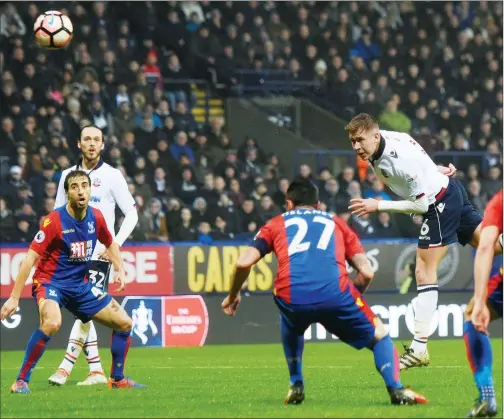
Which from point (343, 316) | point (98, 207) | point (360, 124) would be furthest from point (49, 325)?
point (360, 124)

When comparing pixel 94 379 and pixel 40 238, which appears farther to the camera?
pixel 94 379

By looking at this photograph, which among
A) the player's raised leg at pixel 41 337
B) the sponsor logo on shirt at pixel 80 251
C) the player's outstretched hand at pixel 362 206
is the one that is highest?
the player's outstretched hand at pixel 362 206

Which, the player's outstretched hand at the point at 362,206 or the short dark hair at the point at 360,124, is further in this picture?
the short dark hair at the point at 360,124

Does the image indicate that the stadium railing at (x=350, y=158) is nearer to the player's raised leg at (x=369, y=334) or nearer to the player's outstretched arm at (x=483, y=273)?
the player's raised leg at (x=369, y=334)

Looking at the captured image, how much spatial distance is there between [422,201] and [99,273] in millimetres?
2858

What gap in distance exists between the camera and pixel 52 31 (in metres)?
13.5

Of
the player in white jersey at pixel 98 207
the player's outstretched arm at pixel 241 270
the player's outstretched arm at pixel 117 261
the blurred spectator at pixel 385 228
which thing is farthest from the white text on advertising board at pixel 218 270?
the player's outstretched arm at pixel 241 270

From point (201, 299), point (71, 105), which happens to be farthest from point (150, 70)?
point (201, 299)

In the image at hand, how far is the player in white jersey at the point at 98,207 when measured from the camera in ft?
32.2

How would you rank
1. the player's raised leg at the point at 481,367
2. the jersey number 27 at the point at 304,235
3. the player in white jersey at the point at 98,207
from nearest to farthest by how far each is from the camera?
the player's raised leg at the point at 481,367
the jersey number 27 at the point at 304,235
the player in white jersey at the point at 98,207

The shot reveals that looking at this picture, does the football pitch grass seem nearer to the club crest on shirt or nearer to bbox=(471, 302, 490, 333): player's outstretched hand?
bbox=(471, 302, 490, 333): player's outstretched hand

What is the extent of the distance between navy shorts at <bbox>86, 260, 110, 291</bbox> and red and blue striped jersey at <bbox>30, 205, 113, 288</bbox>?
0.85m

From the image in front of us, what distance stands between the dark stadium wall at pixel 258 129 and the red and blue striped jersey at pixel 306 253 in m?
15.5

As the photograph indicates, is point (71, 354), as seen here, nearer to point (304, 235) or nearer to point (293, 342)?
point (293, 342)
